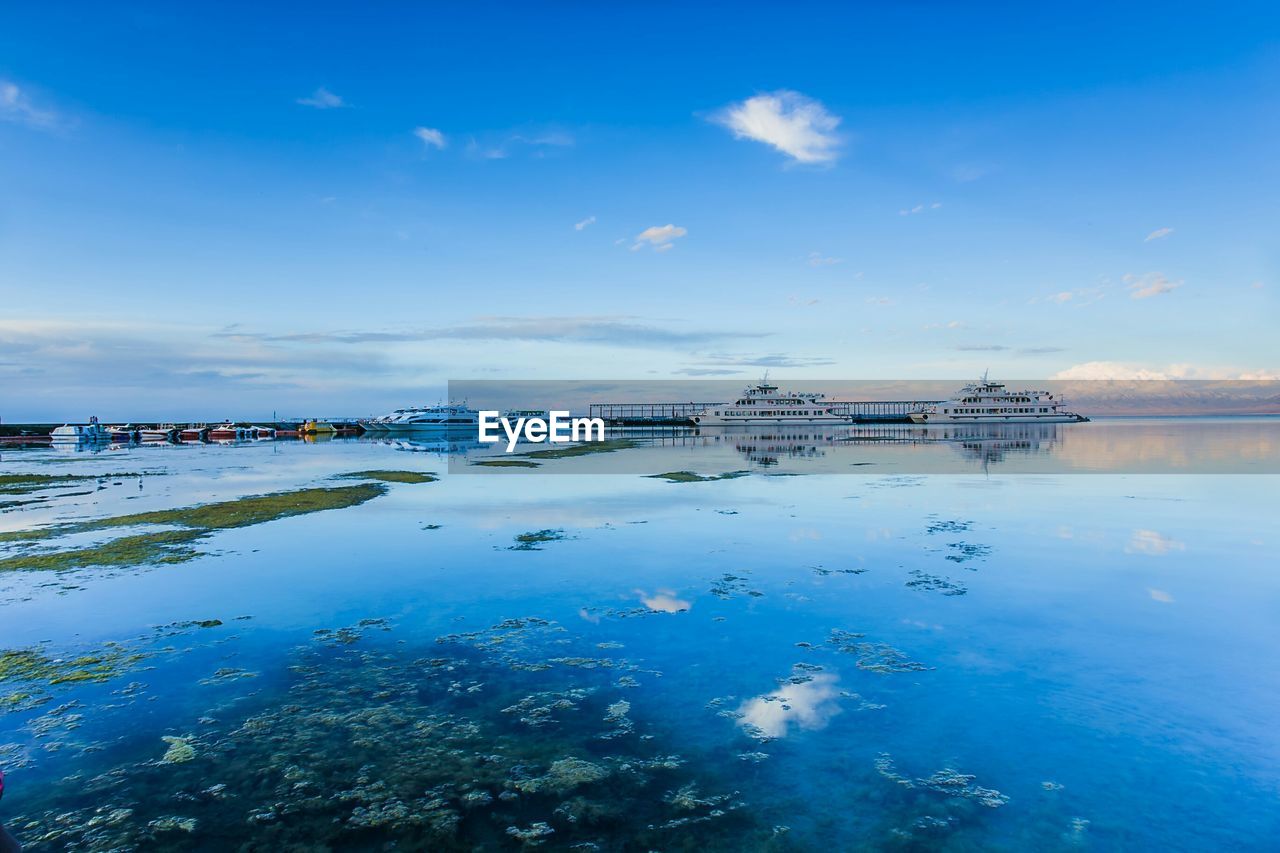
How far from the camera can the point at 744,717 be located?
292 inches

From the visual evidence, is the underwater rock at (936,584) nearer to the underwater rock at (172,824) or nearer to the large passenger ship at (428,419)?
the underwater rock at (172,824)

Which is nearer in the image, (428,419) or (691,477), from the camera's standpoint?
(691,477)

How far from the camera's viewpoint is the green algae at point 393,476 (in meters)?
33.6

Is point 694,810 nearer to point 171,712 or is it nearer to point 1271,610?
point 171,712

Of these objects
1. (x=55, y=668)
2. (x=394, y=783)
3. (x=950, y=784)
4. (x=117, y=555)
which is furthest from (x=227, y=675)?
(x=117, y=555)

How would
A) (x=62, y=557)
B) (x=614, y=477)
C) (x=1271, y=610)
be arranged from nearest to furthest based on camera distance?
1. (x=1271, y=610)
2. (x=62, y=557)
3. (x=614, y=477)

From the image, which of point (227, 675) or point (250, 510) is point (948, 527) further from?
point (250, 510)

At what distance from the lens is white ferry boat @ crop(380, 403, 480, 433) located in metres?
111

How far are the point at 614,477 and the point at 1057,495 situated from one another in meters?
19.8

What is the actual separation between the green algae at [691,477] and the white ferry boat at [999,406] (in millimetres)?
103568

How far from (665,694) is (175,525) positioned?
18144mm

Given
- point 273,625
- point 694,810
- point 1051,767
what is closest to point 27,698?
point 273,625

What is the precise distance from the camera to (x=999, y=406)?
4813 inches
